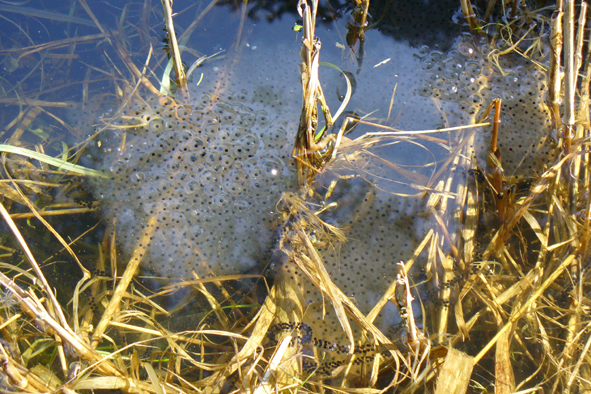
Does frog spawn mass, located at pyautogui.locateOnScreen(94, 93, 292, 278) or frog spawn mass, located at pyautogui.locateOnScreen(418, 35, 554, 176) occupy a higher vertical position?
frog spawn mass, located at pyautogui.locateOnScreen(418, 35, 554, 176)

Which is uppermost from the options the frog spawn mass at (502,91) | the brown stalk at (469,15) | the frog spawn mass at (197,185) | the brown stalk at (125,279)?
the brown stalk at (469,15)

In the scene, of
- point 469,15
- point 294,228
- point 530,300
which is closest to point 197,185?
point 294,228

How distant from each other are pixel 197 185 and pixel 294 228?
0.47 metres

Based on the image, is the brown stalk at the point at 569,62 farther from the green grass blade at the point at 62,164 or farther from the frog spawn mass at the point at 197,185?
the green grass blade at the point at 62,164

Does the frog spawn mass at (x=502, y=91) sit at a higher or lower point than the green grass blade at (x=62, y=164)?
higher

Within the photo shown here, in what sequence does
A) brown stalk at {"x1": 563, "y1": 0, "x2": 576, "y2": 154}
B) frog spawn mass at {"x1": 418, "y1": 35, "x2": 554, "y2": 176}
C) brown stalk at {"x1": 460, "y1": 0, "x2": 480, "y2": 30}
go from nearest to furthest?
brown stalk at {"x1": 563, "y1": 0, "x2": 576, "y2": 154}, frog spawn mass at {"x1": 418, "y1": 35, "x2": 554, "y2": 176}, brown stalk at {"x1": 460, "y1": 0, "x2": 480, "y2": 30}

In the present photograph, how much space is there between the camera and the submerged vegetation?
4.68ft

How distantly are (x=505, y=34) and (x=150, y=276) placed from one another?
2108 mm

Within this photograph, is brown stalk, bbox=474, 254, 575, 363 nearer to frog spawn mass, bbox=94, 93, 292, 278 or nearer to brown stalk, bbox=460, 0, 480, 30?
frog spawn mass, bbox=94, 93, 292, 278

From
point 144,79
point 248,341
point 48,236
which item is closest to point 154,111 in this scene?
point 144,79

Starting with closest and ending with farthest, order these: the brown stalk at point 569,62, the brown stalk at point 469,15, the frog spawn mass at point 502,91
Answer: the brown stalk at point 569,62 → the frog spawn mass at point 502,91 → the brown stalk at point 469,15

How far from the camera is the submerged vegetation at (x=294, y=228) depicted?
1428 millimetres

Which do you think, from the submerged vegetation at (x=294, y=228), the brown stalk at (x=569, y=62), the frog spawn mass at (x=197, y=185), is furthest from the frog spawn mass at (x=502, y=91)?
the frog spawn mass at (x=197, y=185)

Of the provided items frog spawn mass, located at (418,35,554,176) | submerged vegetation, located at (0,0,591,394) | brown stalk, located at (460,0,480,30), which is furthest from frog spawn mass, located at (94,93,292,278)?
brown stalk, located at (460,0,480,30)
